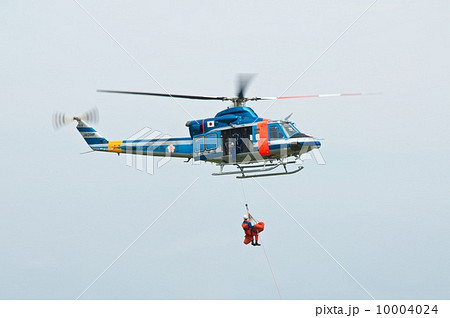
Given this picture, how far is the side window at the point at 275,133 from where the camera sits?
2927 cm

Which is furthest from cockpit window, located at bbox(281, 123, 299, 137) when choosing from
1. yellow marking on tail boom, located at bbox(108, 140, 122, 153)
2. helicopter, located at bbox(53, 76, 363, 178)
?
yellow marking on tail boom, located at bbox(108, 140, 122, 153)

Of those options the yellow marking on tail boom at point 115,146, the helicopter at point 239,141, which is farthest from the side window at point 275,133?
the yellow marking on tail boom at point 115,146

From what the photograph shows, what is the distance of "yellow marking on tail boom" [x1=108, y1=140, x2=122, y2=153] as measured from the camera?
3291 cm

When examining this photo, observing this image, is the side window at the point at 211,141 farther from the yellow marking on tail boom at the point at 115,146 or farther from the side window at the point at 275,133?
the yellow marking on tail boom at the point at 115,146

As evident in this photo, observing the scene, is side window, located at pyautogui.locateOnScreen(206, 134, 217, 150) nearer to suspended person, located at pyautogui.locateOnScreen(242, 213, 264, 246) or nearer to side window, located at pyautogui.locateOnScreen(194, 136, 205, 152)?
side window, located at pyautogui.locateOnScreen(194, 136, 205, 152)

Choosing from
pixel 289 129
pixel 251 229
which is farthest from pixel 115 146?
pixel 289 129

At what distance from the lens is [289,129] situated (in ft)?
96.6

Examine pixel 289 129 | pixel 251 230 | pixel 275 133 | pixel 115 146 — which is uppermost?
pixel 289 129

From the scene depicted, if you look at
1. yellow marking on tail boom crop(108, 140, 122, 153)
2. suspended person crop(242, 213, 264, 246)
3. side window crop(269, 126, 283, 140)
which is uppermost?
side window crop(269, 126, 283, 140)

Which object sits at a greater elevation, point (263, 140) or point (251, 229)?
point (263, 140)

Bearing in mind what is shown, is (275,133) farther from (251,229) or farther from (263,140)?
(251,229)

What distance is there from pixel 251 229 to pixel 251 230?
0.03 meters

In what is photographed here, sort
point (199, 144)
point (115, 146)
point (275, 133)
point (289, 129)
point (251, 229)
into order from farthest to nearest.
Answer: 1. point (115, 146)
2. point (199, 144)
3. point (251, 229)
4. point (289, 129)
5. point (275, 133)

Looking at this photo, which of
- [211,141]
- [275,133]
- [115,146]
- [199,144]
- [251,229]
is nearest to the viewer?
[275,133]
